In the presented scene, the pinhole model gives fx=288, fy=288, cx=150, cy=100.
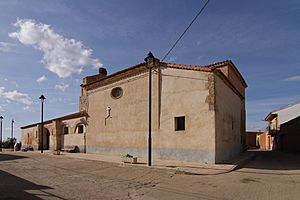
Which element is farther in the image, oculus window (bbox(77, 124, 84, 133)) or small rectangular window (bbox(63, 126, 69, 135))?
small rectangular window (bbox(63, 126, 69, 135))

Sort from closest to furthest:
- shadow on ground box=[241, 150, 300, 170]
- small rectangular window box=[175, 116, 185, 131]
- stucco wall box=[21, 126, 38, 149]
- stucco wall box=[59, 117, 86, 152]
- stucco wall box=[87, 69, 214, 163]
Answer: shadow on ground box=[241, 150, 300, 170] → stucco wall box=[87, 69, 214, 163] → small rectangular window box=[175, 116, 185, 131] → stucco wall box=[59, 117, 86, 152] → stucco wall box=[21, 126, 38, 149]

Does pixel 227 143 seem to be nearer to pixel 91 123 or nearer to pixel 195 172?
pixel 195 172

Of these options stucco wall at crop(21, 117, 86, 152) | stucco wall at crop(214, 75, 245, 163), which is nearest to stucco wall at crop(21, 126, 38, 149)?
stucco wall at crop(21, 117, 86, 152)

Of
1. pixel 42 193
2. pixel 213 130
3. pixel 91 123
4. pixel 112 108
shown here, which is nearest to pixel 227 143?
pixel 213 130

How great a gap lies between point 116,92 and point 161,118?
17.5 ft

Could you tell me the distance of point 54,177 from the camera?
11.5 m

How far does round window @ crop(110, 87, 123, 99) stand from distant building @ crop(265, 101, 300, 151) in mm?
19655

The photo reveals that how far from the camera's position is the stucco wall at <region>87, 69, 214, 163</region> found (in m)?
16.2

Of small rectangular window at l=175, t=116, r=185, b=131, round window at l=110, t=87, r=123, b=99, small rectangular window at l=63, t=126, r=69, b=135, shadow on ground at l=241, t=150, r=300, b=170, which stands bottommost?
shadow on ground at l=241, t=150, r=300, b=170

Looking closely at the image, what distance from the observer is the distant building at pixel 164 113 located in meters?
16.1

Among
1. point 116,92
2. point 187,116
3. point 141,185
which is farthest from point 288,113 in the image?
point 141,185

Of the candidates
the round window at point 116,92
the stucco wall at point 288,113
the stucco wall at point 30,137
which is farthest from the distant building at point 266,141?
the stucco wall at point 30,137

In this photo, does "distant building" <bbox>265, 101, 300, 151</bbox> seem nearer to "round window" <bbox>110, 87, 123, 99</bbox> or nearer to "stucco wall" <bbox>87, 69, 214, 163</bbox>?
"stucco wall" <bbox>87, 69, 214, 163</bbox>

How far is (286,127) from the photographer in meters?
35.1
